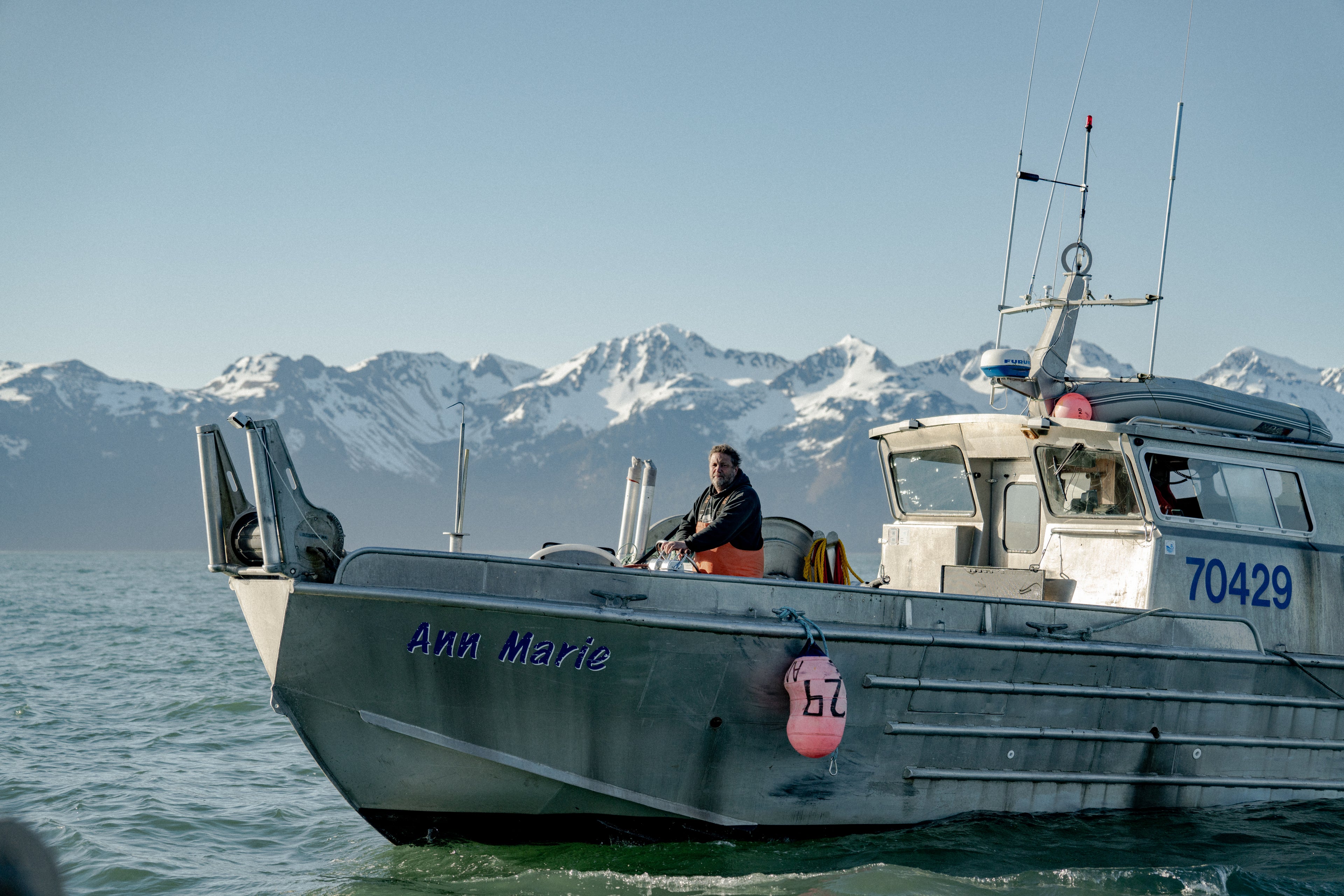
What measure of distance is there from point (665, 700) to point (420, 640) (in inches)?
54.4

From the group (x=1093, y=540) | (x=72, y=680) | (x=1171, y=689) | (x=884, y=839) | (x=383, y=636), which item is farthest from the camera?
(x=72, y=680)

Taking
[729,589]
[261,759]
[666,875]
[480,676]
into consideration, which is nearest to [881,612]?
[729,589]

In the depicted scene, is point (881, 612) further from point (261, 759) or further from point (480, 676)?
point (261, 759)

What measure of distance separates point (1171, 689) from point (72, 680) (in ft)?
47.5

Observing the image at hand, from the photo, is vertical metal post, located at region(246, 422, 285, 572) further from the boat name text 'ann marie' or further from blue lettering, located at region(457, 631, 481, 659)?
blue lettering, located at region(457, 631, 481, 659)

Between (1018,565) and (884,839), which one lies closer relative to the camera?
(884,839)

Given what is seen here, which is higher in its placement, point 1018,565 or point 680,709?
point 1018,565

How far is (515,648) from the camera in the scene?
18.7ft

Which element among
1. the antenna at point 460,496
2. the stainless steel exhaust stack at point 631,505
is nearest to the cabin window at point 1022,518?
the stainless steel exhaust stack at point 631,505

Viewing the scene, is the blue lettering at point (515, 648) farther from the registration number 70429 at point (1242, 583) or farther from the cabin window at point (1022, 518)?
the registration number 70429 at point (1242, 583)

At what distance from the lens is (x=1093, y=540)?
25.5ft

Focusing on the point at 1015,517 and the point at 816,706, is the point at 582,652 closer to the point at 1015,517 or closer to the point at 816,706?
the point at 816,706

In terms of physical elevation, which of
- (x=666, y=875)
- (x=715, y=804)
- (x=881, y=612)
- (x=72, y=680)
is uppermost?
(x=881, y=612)

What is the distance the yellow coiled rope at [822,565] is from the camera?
26.6 feet
